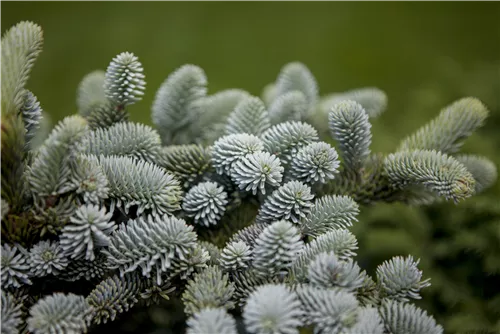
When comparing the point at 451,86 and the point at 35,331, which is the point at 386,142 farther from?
the point at 35,331

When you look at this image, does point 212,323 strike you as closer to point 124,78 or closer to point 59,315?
point 59,315

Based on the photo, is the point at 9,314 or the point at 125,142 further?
the point at 125,142

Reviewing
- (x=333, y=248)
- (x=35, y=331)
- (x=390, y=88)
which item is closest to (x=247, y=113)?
(x=333, y=248)

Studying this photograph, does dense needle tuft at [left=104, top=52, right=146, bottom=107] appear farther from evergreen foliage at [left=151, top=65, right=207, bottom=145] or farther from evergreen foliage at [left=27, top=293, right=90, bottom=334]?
evergreen foliage at [left=27, top=293, right=90, bottom=334]

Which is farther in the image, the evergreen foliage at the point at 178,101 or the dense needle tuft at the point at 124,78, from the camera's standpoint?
the evergreen foliage at the point at 178,101

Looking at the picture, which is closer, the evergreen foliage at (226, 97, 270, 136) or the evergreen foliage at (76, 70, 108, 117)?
the evergreen foliage at (226, 97, 270, 136)

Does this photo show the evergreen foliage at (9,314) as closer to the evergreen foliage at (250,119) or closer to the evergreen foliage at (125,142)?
the evergreen foliage at (125,142)

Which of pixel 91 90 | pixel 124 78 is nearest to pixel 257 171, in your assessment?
pixel 124 78

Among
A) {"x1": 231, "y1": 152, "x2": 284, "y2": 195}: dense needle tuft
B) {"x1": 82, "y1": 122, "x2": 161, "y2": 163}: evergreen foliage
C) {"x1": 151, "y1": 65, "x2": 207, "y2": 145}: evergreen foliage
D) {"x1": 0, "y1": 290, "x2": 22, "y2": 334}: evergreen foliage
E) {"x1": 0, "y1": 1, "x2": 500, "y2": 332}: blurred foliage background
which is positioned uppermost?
{"x1": 0, "y1": 1, "x2": 500, "y2": 332}: blurred foliage background

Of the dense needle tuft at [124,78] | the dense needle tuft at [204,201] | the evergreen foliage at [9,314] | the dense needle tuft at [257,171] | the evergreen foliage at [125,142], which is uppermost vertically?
the dense needle tuft at [124,78]

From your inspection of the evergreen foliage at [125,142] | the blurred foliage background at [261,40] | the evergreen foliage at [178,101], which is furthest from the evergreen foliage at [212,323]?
the blurred foliage background at [261,40]

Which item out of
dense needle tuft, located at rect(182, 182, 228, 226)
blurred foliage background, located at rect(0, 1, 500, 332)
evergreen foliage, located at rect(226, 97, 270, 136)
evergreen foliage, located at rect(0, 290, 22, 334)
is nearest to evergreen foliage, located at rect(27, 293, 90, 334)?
evergreen foliage, located at rect(0, 290, 22, 334)
